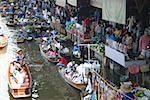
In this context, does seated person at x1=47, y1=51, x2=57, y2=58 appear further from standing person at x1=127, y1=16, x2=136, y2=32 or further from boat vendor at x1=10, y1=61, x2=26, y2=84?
standing person at x1=127, y1=16, x2=136, y2=32

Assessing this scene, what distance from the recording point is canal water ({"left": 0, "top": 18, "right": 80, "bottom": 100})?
61.2ft

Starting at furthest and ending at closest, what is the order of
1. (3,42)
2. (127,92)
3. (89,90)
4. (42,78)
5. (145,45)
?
(3,42), (42,78), (145,45), (89,90), (127,92)

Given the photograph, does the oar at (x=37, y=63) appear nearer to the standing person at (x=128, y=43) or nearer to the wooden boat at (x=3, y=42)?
the wooden boat at (x=3, y=42)

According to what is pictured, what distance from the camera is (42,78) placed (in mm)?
21734

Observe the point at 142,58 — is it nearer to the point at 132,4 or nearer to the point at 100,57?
the point at 132,4

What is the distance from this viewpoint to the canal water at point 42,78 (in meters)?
18.7

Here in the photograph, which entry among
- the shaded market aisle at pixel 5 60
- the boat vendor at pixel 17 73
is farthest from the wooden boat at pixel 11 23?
the boat vendor at pixel 17 73

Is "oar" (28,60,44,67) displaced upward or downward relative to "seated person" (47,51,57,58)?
downward

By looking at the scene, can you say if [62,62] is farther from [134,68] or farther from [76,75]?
[134,68]

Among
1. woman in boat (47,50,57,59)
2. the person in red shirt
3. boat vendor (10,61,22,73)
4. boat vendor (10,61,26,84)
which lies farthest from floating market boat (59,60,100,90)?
woman in boat (47,50,57,59)

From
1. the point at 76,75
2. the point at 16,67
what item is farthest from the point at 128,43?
the point at 16,67

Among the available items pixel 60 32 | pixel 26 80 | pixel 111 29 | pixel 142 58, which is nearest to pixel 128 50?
pixel 142 58

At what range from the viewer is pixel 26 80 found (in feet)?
63.1

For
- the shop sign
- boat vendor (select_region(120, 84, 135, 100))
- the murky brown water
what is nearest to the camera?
boat vendor (select_region(120, 84, 135, 100))
